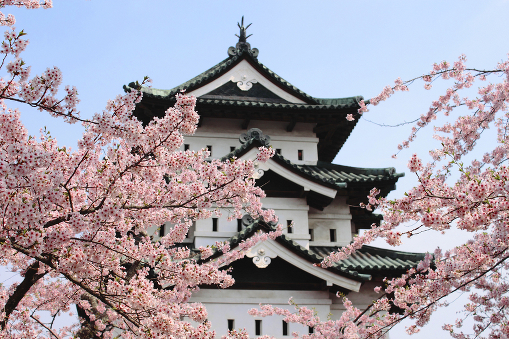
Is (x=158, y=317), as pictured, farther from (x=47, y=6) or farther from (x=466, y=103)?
(x=466, y=103)

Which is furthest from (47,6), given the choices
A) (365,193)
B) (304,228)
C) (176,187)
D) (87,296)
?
(365,193)

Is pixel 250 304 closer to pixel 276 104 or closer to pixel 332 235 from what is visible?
pixel 332 235

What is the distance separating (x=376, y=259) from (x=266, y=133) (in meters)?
5.16

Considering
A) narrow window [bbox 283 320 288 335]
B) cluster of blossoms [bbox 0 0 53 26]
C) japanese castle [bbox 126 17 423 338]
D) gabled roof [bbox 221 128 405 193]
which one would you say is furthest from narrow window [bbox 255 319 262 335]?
cluster of blossoms [bbox 0 0 53 26]

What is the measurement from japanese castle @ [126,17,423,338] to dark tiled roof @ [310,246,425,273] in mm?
28

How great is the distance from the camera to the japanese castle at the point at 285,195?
10.7m

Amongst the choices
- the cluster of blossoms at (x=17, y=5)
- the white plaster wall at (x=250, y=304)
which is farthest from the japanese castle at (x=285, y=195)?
the cluster of blossoms at (x=17, y=5)

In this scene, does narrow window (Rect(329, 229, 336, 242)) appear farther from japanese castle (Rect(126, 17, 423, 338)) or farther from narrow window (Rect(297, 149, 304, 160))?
narrow window (Rect(297, 149, 304, 160))

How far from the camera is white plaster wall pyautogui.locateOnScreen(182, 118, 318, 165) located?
13.8 m

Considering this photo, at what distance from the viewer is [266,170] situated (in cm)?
1228

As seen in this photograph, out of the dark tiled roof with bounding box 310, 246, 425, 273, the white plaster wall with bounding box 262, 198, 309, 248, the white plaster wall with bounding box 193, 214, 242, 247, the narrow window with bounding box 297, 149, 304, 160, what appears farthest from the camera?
the narrow window with bounding box 297, 149, 304, 160

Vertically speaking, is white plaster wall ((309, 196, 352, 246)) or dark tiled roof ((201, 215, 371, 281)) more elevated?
white plaster wall ((309, 196, 352, 246))

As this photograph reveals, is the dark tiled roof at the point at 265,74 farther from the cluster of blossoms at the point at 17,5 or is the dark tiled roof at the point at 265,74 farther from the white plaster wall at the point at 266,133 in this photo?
the cluster of blossoms at the point at 17,5

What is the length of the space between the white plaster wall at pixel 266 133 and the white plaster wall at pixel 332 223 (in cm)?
171
